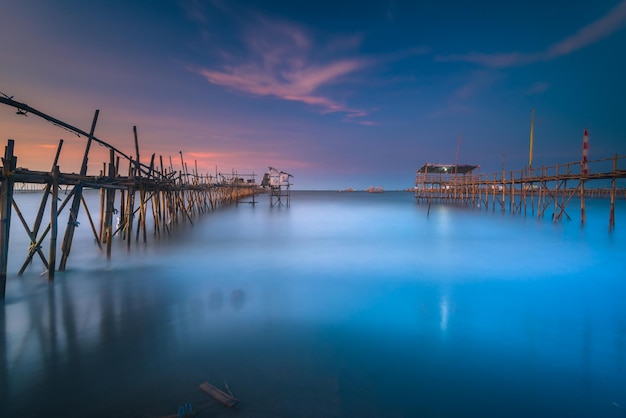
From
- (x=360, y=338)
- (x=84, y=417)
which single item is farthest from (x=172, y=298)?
(x=360, y=338)

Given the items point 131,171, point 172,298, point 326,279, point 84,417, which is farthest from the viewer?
point 131,171

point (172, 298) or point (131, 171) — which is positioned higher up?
point (131, 171)

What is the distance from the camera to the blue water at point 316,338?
3430mm

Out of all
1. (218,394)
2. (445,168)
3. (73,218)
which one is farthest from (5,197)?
(445,168)

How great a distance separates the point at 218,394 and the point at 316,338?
195 centimetres

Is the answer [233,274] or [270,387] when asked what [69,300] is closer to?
[233,274]

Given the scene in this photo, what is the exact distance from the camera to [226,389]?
351cm

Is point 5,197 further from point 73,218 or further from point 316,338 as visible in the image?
point 316,338

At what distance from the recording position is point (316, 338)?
4953 millimetres

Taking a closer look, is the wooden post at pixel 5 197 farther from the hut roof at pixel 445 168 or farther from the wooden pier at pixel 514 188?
the hut roof at pixel 445 168

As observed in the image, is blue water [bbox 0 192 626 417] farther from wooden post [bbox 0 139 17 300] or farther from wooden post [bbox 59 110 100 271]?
wooden post [bbox 0 139 17 300]

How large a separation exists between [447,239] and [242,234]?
1020 cm

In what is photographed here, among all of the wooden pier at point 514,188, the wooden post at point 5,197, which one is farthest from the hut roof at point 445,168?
the wooden post at point 5,197

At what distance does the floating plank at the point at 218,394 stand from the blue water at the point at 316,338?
6 cm
